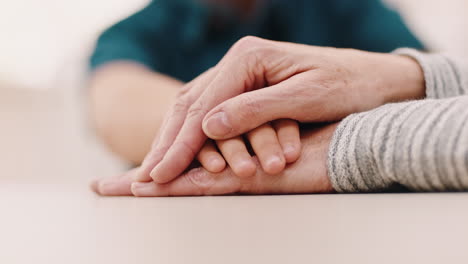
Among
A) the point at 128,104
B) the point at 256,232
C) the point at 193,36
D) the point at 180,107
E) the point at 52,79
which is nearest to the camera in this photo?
the point at 256,232

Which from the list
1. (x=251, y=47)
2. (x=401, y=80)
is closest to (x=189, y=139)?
(x=251, y=47)

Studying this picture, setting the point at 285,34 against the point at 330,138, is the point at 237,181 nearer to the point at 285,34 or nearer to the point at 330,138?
the point at 330,138

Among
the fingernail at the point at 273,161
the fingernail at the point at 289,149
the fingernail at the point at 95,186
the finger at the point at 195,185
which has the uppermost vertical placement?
the fingernail at the point at 289,149

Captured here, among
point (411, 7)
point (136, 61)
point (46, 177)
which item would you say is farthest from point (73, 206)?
point (411, 7)

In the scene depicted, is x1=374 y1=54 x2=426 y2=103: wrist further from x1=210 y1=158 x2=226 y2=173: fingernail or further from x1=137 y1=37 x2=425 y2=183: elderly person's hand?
x1=210 y1=158 x2=226 y2=173: fingernail

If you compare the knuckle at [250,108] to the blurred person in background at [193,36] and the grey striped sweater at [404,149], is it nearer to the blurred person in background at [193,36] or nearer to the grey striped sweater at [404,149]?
the grey striped sweater at [404,149]

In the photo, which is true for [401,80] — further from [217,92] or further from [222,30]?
[222,30]

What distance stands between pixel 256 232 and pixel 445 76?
0.42 m

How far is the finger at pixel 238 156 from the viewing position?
43 cm

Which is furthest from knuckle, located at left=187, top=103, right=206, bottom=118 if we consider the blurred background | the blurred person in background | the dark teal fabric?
the blurred background

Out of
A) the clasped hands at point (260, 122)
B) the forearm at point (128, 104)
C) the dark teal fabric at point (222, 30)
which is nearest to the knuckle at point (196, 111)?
the clasped hands at point (260, 122)

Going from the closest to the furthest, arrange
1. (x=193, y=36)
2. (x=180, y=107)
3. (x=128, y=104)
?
(x=180, y=107)
(x=128, y=104)
(x=193, y=36)

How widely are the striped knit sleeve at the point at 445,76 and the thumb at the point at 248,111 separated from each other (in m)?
0.22

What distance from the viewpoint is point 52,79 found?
6.08 ft
